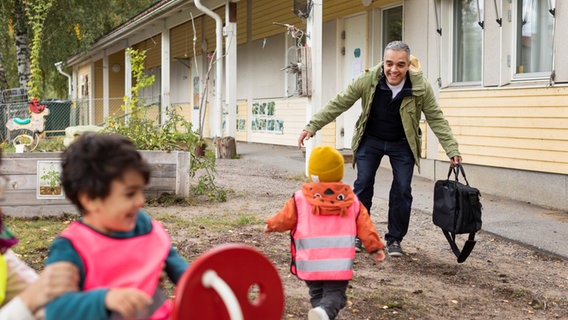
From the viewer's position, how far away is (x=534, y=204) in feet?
29.4

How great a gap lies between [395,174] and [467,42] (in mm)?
4988

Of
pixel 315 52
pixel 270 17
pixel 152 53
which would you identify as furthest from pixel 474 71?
pixel 152 53

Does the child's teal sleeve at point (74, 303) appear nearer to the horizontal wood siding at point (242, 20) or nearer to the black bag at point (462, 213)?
the black bag at point (462, 213)

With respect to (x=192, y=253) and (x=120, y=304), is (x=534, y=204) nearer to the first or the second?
(x=192, y=253)

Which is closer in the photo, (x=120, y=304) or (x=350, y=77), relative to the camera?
(x=120, y=304)

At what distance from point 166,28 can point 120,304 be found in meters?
18.3

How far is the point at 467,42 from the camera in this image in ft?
34.6

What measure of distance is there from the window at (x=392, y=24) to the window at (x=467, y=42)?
177 cm

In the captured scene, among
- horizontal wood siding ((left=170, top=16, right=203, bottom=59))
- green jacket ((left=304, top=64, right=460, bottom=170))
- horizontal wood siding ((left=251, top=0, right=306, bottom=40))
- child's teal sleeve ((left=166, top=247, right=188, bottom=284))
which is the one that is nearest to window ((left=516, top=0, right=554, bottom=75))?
green jacket ((left=304, top=64, right=460, bottom=170))

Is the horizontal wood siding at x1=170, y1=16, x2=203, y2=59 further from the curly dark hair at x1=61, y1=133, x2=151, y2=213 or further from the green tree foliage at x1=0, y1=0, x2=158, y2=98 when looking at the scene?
the curly dark hair at x1=61, y1=133, x2=151, y2=213

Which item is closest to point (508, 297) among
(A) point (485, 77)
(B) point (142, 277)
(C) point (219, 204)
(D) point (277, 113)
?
(B) point (142, 277)

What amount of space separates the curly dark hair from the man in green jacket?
3627mm

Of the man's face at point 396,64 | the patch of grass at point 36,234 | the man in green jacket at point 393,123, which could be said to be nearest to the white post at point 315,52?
the patch of grass at point 36,234

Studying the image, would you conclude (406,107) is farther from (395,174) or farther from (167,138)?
(167,138)
